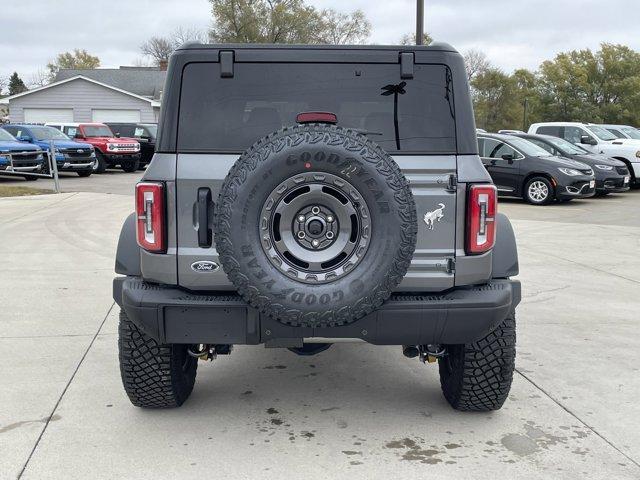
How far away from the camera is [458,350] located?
3945 millimetres

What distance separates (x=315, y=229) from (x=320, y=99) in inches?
31.4

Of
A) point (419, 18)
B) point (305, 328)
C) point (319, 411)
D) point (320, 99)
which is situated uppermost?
point (419, 18)

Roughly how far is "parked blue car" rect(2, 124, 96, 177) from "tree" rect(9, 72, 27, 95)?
7333 cm

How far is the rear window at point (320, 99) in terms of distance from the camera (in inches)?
140

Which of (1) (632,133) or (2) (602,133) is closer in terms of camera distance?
(2) (602,133)

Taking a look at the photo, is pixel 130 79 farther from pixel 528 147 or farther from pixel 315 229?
pixel 315 229

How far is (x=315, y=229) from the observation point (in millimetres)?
3189

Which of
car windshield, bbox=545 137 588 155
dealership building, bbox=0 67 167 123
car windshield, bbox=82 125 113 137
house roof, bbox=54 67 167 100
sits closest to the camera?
car windshield, bbox=545 137 588 155

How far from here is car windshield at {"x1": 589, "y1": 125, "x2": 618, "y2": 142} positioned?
19.9 metres

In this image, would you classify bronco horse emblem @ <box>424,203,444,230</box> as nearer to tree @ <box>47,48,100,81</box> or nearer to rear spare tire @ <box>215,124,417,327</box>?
rear spare tire @ <box>215,124,417,327</box>

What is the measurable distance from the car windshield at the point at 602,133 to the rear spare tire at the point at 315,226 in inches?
722

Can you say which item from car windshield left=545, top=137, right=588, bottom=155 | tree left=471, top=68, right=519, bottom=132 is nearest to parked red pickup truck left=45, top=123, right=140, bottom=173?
car windshield left=545, top=137, right=588, bottom=155

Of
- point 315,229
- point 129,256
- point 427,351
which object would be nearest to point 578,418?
point 427,351

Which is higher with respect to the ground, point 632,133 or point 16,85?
point 16,85
